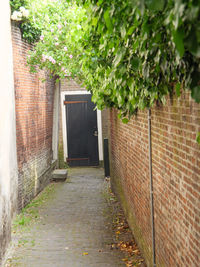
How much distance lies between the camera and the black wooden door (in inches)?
629

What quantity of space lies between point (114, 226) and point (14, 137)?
274cm

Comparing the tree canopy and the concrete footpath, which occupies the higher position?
the tree canopy

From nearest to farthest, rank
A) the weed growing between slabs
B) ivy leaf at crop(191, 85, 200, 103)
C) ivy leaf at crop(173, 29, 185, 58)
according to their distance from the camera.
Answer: ivy leaf at crop(173, 29, 185, 58), ivy leaf at crop(191, 85, 200, 103), the weed growing between slabs

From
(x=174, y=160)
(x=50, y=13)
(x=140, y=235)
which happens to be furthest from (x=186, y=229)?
(x=50, y=13)

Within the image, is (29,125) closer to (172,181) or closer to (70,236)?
(70,236)

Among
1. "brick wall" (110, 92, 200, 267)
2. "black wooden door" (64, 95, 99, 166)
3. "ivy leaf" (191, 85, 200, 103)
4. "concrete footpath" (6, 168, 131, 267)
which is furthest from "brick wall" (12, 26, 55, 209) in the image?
"ivy leaf" (191, 85, 200, 103)

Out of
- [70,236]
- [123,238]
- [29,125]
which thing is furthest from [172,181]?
[29,125]

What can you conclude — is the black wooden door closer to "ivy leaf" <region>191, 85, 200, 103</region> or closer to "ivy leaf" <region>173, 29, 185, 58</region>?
"ivy leaf" <region>191, 85, 200, 103</region>

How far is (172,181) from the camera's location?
378 cm

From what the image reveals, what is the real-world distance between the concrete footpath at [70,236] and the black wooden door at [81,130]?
473 cm

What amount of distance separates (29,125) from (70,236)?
12.0 ft

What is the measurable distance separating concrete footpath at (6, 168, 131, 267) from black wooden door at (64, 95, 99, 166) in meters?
4.73

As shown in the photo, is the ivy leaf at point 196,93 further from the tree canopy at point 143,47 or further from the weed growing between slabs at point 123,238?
the weed growing between slabs at point 123,238

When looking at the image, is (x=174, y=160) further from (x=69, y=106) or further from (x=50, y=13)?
(x=69, y=106)
